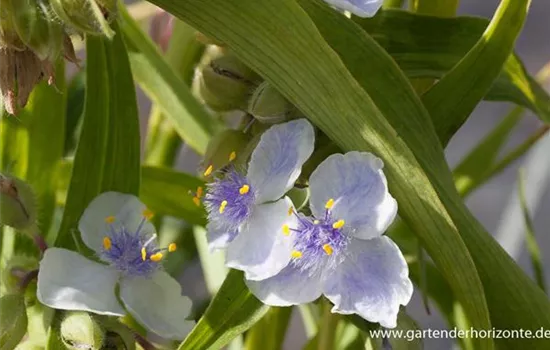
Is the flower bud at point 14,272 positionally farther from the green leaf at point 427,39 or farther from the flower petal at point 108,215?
the green leaf at point 427,39

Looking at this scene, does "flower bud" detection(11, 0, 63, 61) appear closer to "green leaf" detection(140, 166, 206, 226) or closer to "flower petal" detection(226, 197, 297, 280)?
"flower petal" detection(226, 197, 297, 280)

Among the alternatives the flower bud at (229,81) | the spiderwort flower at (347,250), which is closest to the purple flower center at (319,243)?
the spiderwort flower at (347,250)

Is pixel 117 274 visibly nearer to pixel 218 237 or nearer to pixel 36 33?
pixel 218 237

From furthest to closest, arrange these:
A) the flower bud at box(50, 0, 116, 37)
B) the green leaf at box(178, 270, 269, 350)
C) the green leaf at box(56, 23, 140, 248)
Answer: the green leaf at box(56, 23, 140, 248), the green leaf at box(178, 270, 269, 350), the flower bud at box(50, 0, 116, 37)

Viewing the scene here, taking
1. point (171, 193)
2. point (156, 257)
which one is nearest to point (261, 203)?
point (156, 257)

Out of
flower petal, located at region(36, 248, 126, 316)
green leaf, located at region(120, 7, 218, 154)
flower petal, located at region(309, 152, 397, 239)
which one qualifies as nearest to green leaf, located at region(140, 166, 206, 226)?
green leaf, located at region(120, 7, 218, 154)

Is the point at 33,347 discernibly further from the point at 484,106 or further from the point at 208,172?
the point at 484,106
